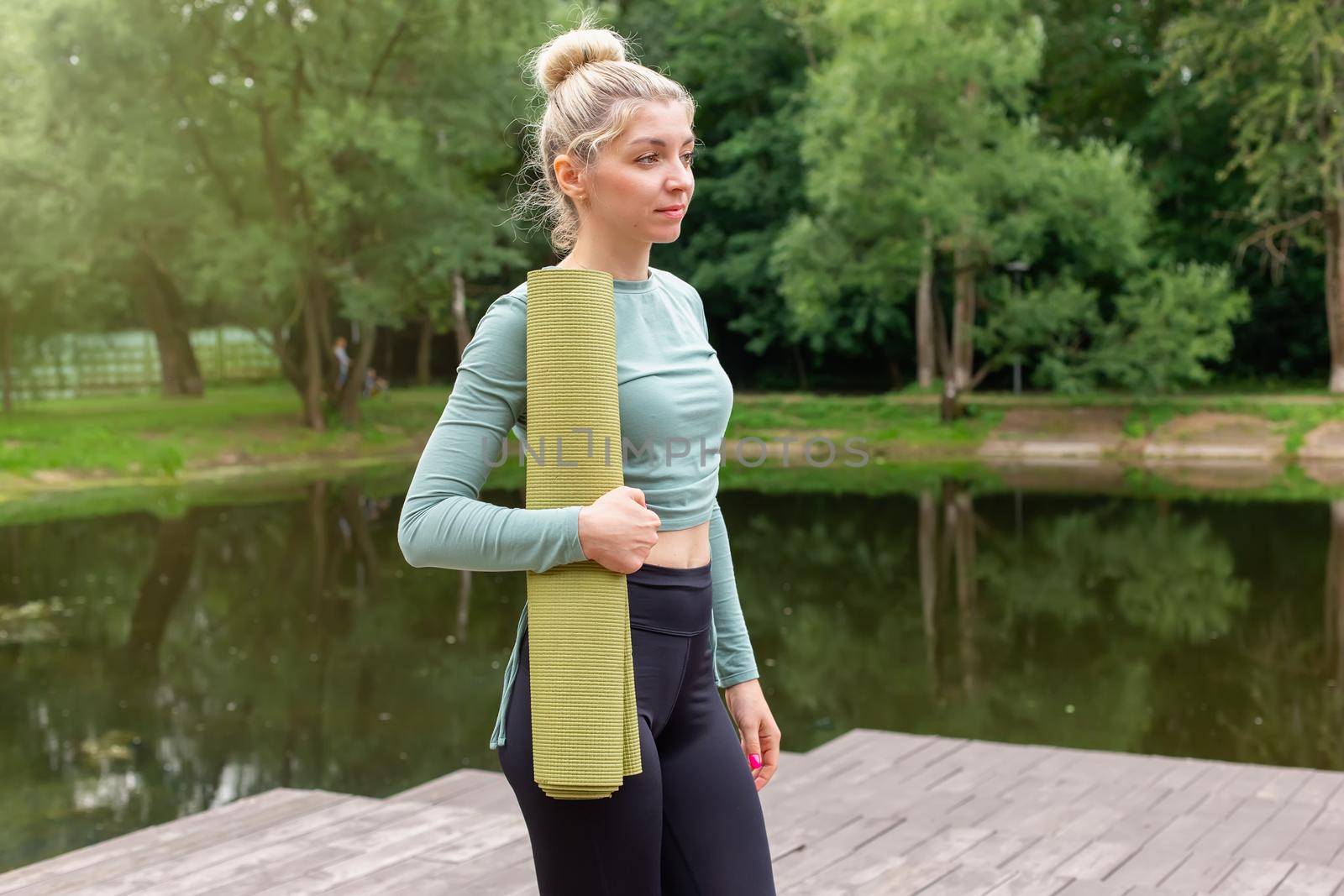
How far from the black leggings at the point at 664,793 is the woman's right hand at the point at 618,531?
110 mm

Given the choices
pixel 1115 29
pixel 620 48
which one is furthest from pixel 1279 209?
pixel 620 48

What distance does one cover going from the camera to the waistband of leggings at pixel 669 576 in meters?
1.78

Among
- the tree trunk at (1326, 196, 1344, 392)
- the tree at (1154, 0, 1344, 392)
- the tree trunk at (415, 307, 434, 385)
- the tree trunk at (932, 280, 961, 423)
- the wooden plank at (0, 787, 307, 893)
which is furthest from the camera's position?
the tree trunk at (415, 307, 434, 385)

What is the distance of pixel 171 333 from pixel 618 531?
2851 centimetres

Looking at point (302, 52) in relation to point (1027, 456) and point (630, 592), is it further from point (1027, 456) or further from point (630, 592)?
point (630, 592)

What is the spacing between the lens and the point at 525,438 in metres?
1.83

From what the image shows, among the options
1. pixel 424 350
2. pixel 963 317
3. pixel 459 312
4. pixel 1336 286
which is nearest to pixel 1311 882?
pixel 963 317

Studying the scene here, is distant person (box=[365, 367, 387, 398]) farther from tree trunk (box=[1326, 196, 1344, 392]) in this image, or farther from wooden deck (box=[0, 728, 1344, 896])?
wooden deck (box=[0, 728, 1344, 896])

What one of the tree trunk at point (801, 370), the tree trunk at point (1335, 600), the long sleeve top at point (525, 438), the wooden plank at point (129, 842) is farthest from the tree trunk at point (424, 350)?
the long sleeve top at point (525, 438)

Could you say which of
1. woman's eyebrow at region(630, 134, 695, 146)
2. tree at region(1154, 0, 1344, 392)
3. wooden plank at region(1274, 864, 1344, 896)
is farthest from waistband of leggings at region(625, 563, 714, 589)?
tree at region(1154, 0, 1344, 392)

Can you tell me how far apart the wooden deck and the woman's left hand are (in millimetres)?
1301

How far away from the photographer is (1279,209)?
84.4 feet

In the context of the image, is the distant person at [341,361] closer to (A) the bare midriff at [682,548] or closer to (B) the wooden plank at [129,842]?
(B) the wooden plank at [129,842]

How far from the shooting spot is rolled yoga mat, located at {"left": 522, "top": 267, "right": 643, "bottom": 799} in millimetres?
1674
